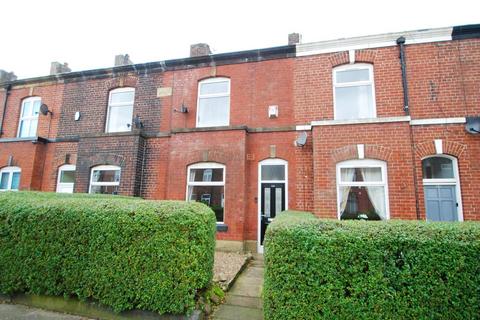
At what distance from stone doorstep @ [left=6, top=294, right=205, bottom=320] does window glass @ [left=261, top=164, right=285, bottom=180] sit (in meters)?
5.07

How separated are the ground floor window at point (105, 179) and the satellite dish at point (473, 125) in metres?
10.7

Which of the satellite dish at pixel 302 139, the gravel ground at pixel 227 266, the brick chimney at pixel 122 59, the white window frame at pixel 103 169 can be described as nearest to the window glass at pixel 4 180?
the white window frame at pixel 103 169

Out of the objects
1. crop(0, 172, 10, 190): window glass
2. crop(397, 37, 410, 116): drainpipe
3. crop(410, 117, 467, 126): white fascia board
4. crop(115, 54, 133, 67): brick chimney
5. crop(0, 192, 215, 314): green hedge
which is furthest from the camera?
crop(115, 54, 133, 67): brick chimney

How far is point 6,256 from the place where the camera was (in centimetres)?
418

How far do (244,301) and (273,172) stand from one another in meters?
4.54

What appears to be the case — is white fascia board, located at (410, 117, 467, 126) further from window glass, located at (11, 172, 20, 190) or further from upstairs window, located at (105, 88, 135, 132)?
window glass, located at (11, 172, 20, 190)

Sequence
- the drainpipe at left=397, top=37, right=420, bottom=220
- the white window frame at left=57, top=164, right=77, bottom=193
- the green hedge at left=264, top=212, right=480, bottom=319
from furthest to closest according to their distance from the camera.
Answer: the white window frame at left=57, top=164, right=77, bottom=193 → the drainpipe at left=397, top=37, right=420, bottom=220 → the green hedge at left=264, top=212, right=480, bottom=319

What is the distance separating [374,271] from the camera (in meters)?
2.86

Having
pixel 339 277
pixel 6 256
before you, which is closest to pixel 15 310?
pixel 6 256

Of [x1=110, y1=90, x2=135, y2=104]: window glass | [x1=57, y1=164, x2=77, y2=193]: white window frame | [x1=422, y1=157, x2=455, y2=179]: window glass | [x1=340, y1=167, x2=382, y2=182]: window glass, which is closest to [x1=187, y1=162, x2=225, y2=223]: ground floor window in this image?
[x1=340, y1=167, x2=382, y2=182]: window glass

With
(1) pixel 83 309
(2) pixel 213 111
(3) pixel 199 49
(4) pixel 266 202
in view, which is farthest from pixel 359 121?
(1) pixel 83 309

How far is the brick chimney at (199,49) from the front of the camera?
10023mm

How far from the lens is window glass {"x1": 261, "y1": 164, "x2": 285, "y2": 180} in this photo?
8.20 metres

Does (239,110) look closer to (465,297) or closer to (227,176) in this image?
(227,176)
